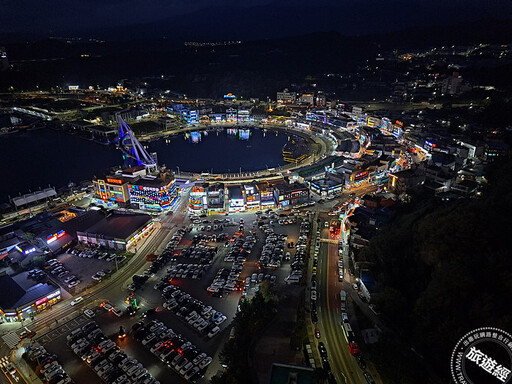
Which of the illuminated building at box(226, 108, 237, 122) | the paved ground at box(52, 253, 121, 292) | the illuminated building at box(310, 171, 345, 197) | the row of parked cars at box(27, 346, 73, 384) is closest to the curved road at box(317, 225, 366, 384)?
the illuminated building at box(310, 171, 345, 197)

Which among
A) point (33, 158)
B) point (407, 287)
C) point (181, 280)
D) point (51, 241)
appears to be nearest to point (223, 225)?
point (181, 280)

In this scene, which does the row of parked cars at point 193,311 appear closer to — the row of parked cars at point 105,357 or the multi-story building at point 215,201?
the row of parked cars at point 105,357

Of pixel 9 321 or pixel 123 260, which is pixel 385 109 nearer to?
pixel 123 260

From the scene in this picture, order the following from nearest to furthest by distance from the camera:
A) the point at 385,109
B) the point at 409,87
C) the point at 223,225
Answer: the point at 223,225 < the point at 385,109 < the point at 409,87

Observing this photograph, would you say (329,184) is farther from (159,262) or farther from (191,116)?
(191,116)

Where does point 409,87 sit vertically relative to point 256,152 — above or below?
above
